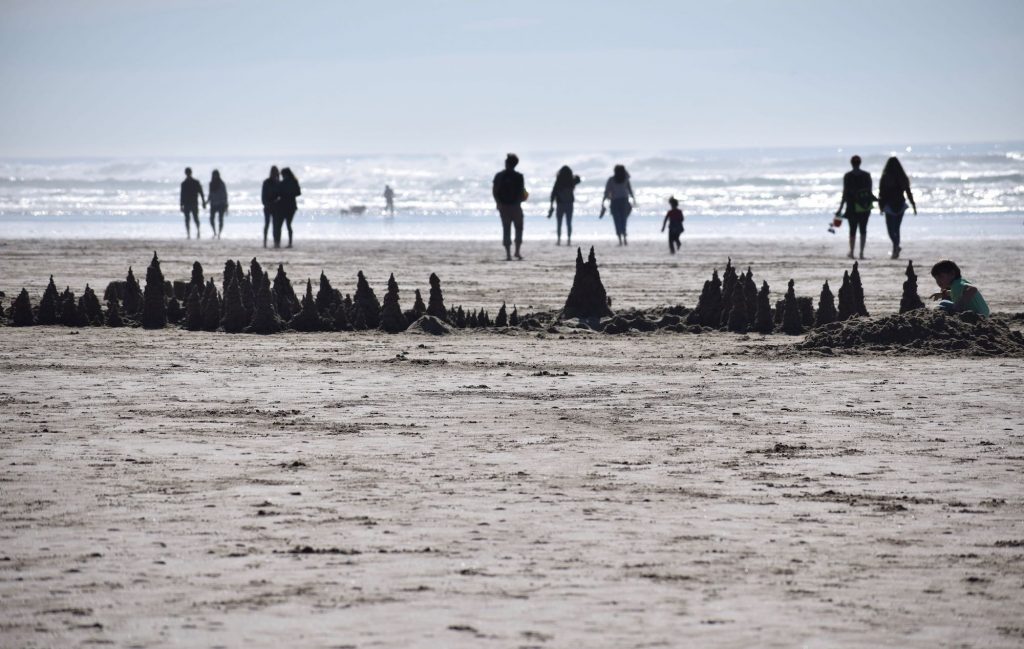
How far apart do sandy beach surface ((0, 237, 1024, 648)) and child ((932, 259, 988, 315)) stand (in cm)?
129

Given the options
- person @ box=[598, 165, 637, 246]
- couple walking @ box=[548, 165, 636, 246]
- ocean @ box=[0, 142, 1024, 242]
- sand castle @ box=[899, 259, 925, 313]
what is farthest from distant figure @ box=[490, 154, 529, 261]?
sand castle @ box=[899, 259, 925, 313]

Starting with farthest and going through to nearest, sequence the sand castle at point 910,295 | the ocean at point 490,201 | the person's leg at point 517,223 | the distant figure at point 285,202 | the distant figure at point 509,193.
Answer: the ocean at point 490,201 → the distant figure at point 285,202 → the person's leg at point 517,223 → the distant figure at point 509,193 → the sand castle at point 910,295

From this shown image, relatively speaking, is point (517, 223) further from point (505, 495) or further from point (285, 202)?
point (505, 495)

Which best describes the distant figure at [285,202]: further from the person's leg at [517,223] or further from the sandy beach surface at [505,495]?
the sandy beach surface at [505,495]

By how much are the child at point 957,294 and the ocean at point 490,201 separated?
815 inches

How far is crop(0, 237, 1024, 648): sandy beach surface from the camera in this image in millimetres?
5141

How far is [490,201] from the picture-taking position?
225ft

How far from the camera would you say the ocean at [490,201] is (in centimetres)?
3997

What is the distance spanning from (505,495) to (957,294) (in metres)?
7.36

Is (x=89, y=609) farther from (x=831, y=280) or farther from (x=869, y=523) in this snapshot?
(x=831, y=280)

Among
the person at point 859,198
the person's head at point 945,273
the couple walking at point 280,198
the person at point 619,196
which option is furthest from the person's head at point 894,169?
the person's head at point 945,273

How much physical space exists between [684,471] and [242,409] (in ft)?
10.7

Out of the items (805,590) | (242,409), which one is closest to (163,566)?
(805,590)

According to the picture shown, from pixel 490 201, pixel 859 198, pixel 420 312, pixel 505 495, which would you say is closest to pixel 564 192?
pixel 859 198
